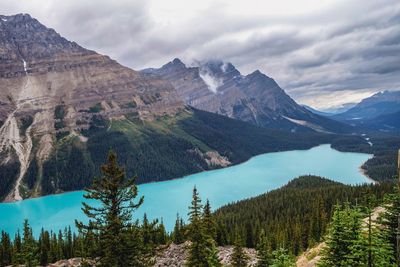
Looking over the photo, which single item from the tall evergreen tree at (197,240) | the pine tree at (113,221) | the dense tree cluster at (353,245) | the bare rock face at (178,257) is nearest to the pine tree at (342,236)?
the dense tree cluster at (353,245)

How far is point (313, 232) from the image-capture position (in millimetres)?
91875

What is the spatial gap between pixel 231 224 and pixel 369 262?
310 feet

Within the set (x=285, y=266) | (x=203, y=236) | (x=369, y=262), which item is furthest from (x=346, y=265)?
(x=203, y=236)

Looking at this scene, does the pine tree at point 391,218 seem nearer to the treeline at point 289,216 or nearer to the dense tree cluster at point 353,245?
the dense tree cluster at point 353,245

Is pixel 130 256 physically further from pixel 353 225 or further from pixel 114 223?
pixel 353 225

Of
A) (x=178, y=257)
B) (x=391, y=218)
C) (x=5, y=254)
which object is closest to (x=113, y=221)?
(x=391, y=218)

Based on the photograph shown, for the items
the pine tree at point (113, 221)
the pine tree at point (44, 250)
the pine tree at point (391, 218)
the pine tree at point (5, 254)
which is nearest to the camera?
the pine tree at point (113, 221)

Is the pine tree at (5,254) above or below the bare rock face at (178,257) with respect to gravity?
above

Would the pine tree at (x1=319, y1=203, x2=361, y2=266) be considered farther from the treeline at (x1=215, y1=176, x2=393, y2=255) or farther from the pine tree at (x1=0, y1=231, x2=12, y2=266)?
the pine tree at (x1=0, y1=231, x2=12, y2=266)

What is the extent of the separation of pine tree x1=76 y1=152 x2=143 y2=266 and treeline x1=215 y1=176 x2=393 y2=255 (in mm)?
45703

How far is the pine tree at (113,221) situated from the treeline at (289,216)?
4570 cm

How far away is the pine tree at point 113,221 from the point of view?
24.7 metres

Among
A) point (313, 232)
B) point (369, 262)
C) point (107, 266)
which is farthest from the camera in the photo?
point (313, 232)

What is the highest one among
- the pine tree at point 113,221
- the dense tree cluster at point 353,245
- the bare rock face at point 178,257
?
the pine tree at point 113,221
